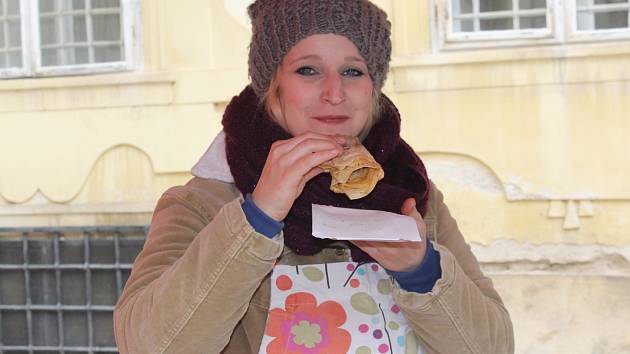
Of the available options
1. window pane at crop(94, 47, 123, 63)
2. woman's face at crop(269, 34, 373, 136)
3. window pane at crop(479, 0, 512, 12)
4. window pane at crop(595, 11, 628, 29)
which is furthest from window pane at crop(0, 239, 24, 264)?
woman's face at crop(269, 34, 373, 136)

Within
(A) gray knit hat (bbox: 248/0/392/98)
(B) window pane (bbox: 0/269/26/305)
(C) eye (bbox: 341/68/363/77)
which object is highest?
(A) gray knit hat (bbox: 248/0/392/98)

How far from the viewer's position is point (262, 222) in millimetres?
1616

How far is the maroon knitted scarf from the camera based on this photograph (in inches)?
76.0

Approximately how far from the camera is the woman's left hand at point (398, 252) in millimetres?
1758

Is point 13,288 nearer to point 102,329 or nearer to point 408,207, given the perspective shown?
point 102,329

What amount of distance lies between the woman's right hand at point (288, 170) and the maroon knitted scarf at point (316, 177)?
0.27 meters

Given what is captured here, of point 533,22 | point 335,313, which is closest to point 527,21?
point 533,22

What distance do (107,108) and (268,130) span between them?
11.3ft

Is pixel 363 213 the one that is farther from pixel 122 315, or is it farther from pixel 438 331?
pixel 122 315

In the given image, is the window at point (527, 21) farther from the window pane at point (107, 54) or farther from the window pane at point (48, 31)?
the window pane at point (48, 31)

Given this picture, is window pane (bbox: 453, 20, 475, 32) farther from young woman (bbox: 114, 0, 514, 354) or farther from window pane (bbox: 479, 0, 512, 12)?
young woman (bbox: 114, 0, 514, 354)

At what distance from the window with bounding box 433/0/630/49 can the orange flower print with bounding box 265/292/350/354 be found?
10.5ft

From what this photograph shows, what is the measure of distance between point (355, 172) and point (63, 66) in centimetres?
389

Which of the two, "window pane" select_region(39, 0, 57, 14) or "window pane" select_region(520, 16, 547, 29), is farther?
"window pane" select_region(39, 0, 57, 14)
